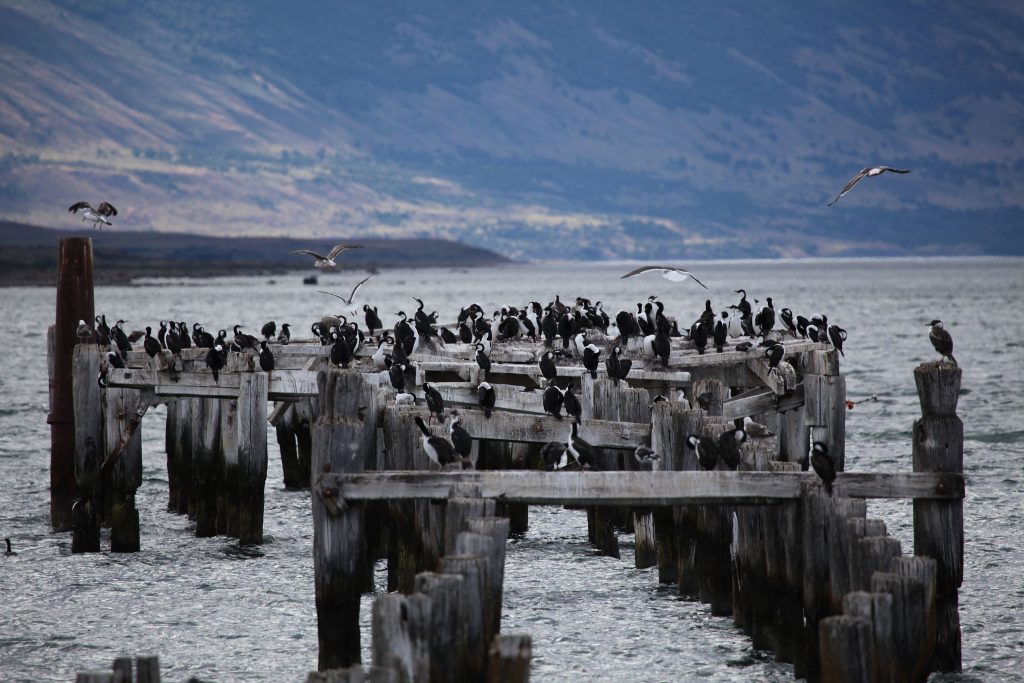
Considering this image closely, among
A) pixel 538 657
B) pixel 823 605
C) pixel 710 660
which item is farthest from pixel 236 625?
pixel 823 605

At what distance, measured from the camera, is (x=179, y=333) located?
21125 mm

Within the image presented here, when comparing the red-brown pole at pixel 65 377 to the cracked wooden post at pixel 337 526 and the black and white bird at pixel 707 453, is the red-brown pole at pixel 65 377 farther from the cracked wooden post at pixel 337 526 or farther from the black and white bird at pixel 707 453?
the black and white bird at pixel 707 453

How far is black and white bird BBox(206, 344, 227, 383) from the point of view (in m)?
17.0

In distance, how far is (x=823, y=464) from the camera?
34.2ft

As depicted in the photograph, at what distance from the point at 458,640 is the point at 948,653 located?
15.9 ft

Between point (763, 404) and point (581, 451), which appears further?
point (763, 404)

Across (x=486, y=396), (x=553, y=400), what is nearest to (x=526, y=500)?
(x=553, y=400)

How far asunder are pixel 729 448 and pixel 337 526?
3631 mm

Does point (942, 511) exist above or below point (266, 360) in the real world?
below

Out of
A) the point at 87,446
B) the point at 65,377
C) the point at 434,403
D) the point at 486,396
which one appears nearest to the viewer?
the point at 434,403

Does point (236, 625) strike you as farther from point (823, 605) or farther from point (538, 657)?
point (823, 605)

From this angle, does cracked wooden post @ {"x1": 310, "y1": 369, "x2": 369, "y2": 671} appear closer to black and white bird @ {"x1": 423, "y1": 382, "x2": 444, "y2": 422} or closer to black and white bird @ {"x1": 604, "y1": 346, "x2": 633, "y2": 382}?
black and white bird @ {"x1": 423, "y1": 382, "x2": 444, "y2": 422}

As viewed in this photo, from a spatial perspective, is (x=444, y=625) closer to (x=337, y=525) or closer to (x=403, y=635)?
(x=403, y=635)

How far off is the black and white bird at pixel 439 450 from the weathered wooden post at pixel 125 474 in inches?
214
